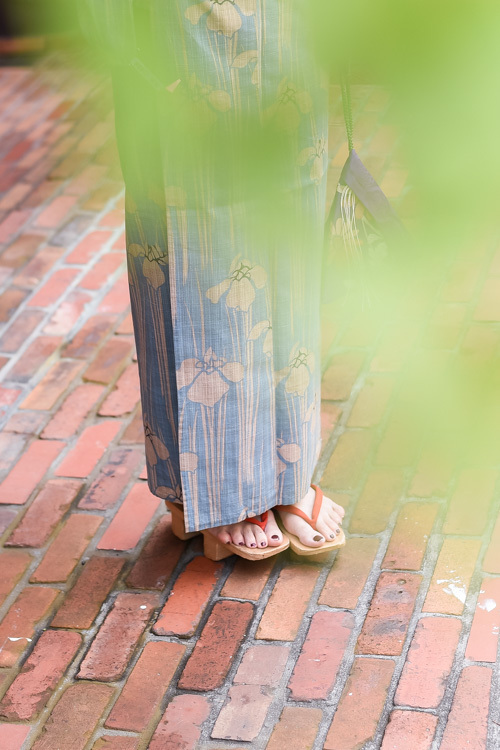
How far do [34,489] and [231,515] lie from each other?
77 cm

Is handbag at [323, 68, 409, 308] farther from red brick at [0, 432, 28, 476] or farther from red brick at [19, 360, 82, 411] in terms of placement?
red brick at [19, 360, 82, 411]

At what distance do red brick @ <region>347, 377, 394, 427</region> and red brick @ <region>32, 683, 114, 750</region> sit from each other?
1067 mm

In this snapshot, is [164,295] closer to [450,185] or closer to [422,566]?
[422,566]

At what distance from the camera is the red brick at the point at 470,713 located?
164 centimetres

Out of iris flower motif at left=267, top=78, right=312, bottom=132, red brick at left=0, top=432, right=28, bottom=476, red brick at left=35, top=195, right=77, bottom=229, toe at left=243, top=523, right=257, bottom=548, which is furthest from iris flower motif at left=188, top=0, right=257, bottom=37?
red brick at left=35, top=195, right=77, bottom=229

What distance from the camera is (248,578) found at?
2145mm

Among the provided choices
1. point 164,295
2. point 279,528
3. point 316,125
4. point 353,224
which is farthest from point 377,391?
point 353,224

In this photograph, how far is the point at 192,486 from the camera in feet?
6.40

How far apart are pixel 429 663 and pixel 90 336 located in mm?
1834

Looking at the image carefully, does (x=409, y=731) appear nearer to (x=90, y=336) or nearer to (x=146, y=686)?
(x=146, y=686)

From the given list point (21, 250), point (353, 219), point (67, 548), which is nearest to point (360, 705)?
point (67, 548)

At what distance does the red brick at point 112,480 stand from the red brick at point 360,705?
87 cm

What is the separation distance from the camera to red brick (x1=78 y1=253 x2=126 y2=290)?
11.7 feet

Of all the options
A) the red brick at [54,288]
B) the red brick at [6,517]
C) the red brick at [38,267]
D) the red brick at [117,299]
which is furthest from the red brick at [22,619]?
the red brick at [38,267]
